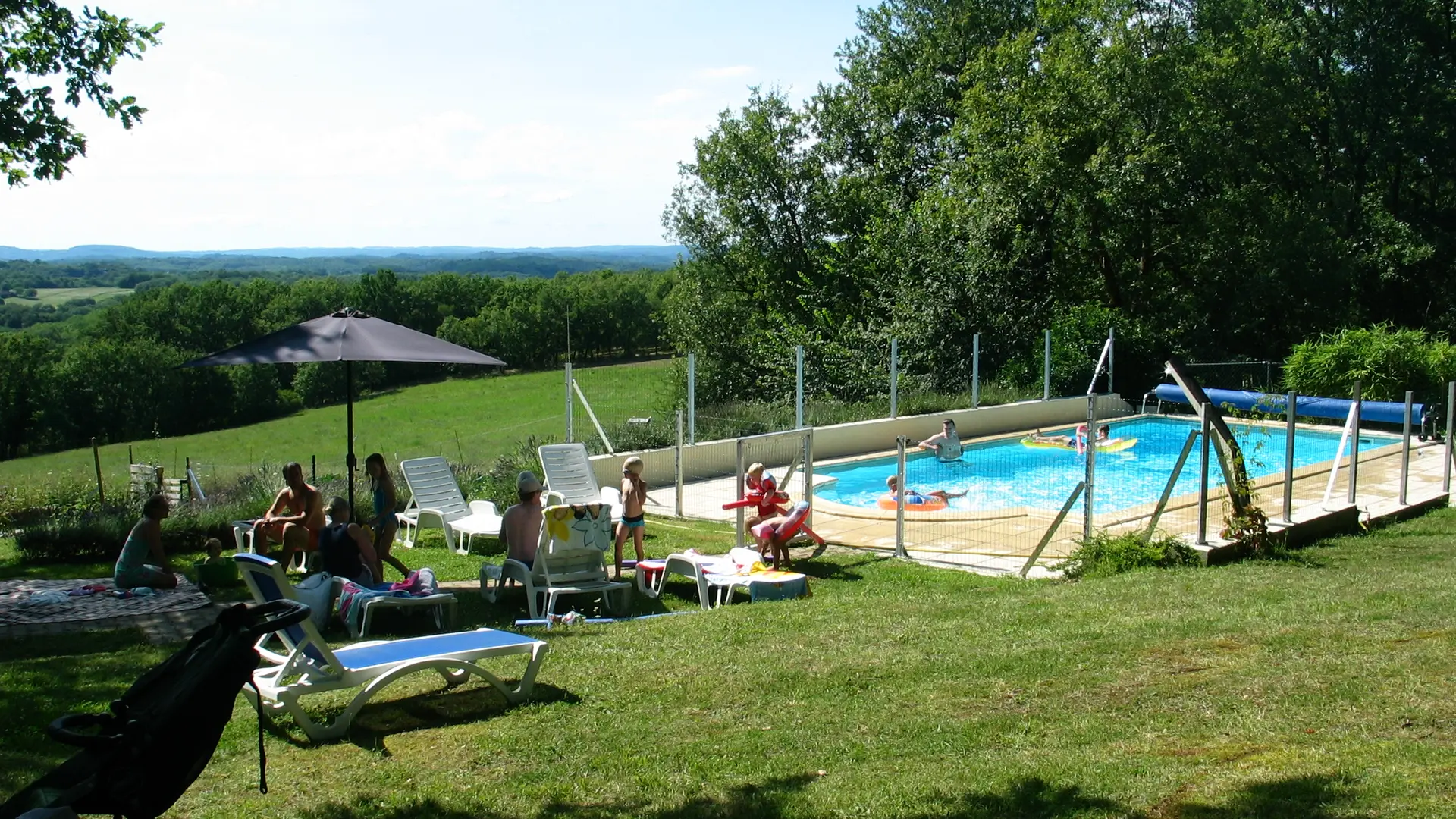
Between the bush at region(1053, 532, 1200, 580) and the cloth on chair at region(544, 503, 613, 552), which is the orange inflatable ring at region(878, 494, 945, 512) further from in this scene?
the cloth on chair at region(544, 503, 613, 552)

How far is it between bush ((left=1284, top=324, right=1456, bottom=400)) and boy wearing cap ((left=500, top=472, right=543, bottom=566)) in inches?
673

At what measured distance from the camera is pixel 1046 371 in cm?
2138

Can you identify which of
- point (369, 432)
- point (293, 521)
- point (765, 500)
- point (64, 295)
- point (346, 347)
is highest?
point (64, 295)

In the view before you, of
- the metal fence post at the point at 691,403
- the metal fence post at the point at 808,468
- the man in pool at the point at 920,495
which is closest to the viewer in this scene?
the metal fence post at the point at 808,468

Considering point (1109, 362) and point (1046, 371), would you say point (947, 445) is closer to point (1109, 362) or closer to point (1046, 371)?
point (1046, 371)

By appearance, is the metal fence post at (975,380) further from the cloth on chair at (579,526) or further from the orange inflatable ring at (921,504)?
the cloth on chair at (579,526)

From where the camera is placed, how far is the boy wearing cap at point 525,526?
8562 mm

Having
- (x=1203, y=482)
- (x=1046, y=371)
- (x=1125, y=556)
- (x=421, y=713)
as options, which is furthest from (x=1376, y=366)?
(x=421, y=713)

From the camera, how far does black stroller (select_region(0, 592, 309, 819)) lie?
3068mm

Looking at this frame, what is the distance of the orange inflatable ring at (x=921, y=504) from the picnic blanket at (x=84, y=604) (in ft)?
26.6

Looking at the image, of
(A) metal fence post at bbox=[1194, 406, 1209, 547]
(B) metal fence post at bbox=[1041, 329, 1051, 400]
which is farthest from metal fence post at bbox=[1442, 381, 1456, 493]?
(B) metal fence post at bbox=[1041, 329, 1051, 400]

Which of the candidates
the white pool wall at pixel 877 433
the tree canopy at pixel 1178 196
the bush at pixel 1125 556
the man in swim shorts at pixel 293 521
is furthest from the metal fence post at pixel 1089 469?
the tree canopy at pixel 1178 196

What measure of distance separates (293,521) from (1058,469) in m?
11.4

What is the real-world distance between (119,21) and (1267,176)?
24479mm
